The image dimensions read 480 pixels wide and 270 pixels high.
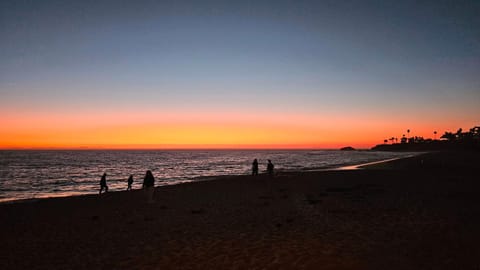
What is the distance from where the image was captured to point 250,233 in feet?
38.7

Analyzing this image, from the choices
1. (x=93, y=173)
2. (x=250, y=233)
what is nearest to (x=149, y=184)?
(x=250, y=233)

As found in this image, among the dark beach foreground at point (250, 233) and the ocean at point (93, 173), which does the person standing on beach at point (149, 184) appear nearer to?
the dark beach foreground at point (250, 233)

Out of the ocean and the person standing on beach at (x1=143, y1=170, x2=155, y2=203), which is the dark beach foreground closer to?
the person standing on beach at (x1=143, y1=170, x2=155, y2=203)

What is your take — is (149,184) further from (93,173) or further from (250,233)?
(93,173)

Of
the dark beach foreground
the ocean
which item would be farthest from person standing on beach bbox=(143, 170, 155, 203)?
the ocean

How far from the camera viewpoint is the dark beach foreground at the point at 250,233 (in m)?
8.73

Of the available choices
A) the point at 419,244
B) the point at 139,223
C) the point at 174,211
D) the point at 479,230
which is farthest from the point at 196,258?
the point at 479,230

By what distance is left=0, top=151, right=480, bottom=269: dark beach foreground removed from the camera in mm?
8734

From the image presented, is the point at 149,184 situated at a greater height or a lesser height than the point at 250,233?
greater

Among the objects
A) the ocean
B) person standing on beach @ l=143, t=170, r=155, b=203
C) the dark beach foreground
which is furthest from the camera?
the ocean

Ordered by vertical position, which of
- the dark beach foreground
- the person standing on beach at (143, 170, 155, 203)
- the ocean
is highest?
the person standing on beach at (143, 170, 155, 203)

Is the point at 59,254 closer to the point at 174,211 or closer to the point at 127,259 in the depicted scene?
the point at 127,259

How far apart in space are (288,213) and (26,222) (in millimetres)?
12491

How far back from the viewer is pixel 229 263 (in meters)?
8.50
